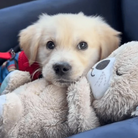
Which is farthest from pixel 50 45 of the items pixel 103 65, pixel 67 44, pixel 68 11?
pixel 68 11

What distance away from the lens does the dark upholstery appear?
1578 mm

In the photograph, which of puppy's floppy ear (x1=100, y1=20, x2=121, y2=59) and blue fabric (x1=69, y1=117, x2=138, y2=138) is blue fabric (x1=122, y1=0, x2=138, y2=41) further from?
blue fabric (x1=69, y1=117, x2=138, y2=138)

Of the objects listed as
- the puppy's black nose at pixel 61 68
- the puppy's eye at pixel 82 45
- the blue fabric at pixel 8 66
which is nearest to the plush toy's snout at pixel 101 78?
the puppy's black nose at pixel 61 68

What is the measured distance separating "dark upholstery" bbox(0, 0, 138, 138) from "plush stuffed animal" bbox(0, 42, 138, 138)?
0.59m

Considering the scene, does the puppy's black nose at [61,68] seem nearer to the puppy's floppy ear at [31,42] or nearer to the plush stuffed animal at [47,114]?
the plush stuffed animal at [47,114]

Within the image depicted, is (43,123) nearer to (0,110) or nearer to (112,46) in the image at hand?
(0,110)

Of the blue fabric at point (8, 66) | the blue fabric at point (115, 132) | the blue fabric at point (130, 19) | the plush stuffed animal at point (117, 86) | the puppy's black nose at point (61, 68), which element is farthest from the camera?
the blue fabric at point (130, 19)

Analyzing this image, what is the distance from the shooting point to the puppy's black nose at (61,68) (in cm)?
112

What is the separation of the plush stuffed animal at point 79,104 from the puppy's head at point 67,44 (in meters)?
0.10

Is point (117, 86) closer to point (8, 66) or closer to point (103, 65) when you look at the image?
point (103, 65)

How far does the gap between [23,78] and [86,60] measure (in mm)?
293

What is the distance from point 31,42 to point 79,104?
1.71 ft

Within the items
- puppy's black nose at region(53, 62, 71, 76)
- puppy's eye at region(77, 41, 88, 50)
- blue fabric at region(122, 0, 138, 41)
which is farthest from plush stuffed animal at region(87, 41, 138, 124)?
blue fabric at region(122, 0, 138, 41)

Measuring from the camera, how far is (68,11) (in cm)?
168
